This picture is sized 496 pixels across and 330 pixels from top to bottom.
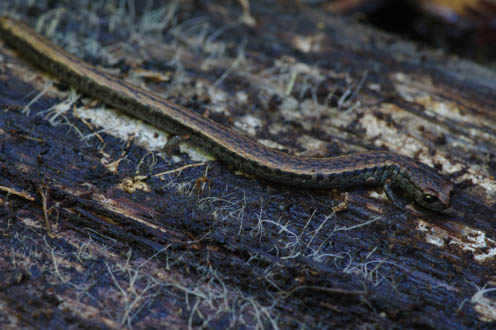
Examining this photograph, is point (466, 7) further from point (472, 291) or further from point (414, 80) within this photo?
point (472, 291)

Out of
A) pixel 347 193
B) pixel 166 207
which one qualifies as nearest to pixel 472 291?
pixel 347 193

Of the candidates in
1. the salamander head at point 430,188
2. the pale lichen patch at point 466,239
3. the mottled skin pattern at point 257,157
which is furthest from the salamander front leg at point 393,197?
the pale lichen patch at point 466,239

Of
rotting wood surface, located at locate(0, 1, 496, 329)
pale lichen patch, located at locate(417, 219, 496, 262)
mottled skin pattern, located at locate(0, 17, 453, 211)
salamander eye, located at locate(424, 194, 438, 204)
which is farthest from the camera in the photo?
mottled skin pattern, located at locate(0, 17, 453, 211)

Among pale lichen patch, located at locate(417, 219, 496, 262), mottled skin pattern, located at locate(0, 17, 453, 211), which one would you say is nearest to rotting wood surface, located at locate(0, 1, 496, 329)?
pale lichen patch, located at locate(417, 219, 496, 262)

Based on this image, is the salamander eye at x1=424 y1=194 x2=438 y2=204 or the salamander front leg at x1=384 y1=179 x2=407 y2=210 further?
the salamander front leg at x1=384 y1=179 x2=407 y2=210

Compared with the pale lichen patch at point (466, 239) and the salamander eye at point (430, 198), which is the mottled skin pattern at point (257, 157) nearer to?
the salamander eye at point (430, 198)

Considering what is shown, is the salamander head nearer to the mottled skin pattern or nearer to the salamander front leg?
the mottled skin pattern

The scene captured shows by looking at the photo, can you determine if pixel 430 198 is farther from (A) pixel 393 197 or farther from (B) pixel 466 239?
(B) pixel 466 239

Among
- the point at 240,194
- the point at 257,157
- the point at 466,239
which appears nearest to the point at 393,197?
the point at 466,239
